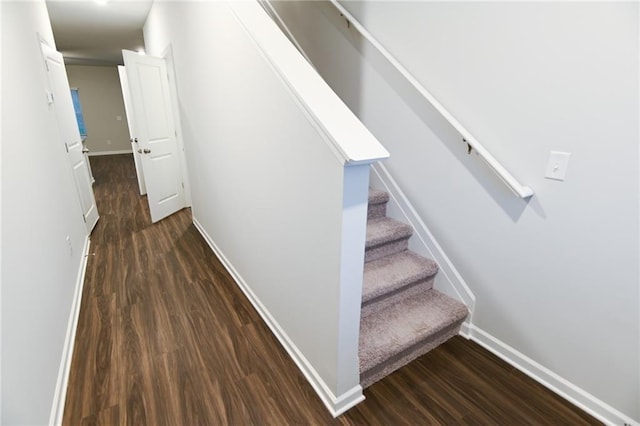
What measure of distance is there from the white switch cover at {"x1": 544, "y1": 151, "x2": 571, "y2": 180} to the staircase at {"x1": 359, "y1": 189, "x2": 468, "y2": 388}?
855mm

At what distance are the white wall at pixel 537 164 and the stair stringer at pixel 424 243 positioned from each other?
5 cm

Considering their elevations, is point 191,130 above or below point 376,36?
below

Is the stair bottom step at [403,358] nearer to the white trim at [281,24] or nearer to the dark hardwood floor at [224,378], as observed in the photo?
the dark hardwood floor at [224,378]

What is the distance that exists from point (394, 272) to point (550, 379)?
0.91m

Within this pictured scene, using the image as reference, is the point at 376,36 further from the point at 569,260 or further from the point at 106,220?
the point at 106,220

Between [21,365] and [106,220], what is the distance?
10.7 feet

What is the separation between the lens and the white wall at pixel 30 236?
1.19 meters

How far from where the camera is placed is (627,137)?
1.20m

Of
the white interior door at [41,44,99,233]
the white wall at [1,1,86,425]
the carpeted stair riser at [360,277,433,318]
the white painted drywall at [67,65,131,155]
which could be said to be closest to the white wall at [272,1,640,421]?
the carpeted stair riser at [360,277,433,318]

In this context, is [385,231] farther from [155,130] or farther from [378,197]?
[155,130]

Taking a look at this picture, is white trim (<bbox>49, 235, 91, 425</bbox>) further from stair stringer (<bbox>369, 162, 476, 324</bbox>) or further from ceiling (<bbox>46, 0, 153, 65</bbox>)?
ceiling (<bbox>46, 0, 153, 65</bbox>)

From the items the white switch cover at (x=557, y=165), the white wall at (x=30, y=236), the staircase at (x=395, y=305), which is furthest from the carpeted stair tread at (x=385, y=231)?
the white wall at (x=30, y=236)

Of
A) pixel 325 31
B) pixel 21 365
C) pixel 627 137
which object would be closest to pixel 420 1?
pixel 325 31

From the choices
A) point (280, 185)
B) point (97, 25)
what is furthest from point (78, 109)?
point (280, 185)
